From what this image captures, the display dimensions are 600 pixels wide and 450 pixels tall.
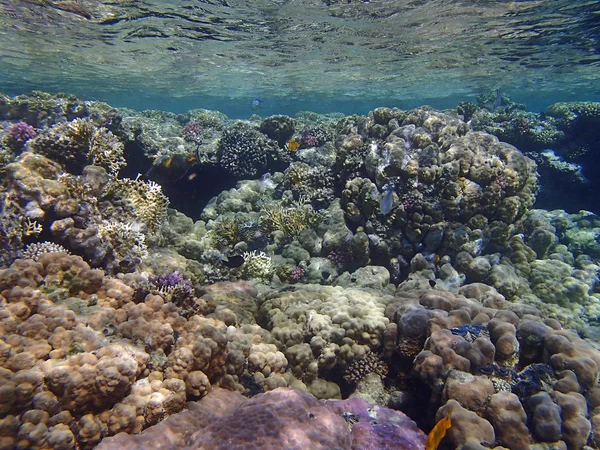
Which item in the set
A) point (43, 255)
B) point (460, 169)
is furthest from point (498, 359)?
point (43, 255)

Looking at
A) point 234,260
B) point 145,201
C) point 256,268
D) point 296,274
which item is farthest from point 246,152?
point 234,260

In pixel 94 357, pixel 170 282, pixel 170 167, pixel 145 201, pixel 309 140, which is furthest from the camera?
pixel 309 140

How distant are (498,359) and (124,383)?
15.4ft

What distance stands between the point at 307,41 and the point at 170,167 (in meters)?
15.4

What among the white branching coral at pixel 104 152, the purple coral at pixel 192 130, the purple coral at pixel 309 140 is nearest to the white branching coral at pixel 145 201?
the white branching coral at pixel 104 152

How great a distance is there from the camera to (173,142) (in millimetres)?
12742

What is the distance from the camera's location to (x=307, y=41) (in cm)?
2141

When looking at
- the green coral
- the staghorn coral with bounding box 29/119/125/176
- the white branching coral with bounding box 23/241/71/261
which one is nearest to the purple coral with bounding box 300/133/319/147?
the green coral

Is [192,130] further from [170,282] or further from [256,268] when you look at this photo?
[170,282]

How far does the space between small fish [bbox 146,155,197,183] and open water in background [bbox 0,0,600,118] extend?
29.9 ft

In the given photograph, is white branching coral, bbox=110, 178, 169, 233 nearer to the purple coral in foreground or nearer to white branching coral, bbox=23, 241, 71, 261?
white branching coral, bbox=23, 241, 71, 261

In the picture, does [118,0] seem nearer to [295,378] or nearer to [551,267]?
[295,378]

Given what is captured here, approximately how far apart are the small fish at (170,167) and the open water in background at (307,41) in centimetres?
910

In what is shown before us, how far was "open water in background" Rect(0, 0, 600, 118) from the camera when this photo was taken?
51.8 ft
